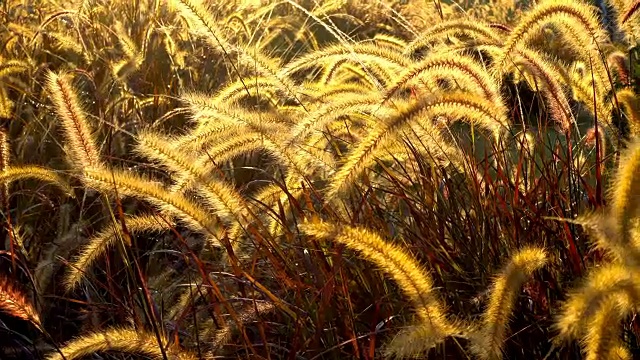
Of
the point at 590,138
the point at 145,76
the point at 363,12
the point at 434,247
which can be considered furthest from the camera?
the point at 363,12

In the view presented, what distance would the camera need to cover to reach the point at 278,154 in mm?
2742

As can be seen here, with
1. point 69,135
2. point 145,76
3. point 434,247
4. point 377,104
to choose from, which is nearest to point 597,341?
point 434,247

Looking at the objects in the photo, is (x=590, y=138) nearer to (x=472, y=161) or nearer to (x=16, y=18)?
(x=472, y=161)

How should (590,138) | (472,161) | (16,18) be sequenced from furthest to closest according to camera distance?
(16,18)
(590,138)
(472,161)

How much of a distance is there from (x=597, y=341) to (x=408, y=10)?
8039 mm

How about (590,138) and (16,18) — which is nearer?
(590,138)

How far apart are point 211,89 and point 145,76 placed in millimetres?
387

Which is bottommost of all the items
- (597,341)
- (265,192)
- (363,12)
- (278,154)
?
(363,12)

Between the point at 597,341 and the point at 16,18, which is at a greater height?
the point at 597,341

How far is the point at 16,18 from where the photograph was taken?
5543 mm

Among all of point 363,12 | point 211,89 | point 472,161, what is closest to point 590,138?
point 472,161

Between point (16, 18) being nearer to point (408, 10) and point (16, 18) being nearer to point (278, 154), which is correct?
point (278, 154)

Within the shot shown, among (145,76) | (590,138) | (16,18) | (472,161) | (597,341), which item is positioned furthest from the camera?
(16,18)

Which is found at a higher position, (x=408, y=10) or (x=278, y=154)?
(x=278, y=154)
